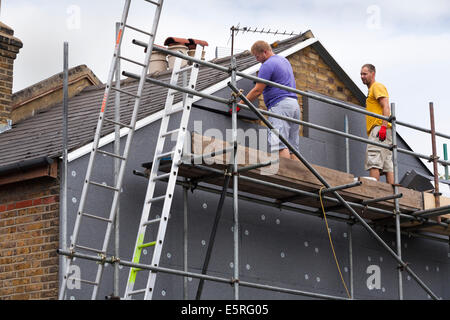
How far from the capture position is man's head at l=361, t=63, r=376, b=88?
12734 mm

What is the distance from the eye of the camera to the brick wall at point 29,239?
33.4 feet

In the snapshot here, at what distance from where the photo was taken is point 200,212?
11266 mm

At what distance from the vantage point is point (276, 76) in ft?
37.8

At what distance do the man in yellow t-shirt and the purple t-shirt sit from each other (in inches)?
57.4

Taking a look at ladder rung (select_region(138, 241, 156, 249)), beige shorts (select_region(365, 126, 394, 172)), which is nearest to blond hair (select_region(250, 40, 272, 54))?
beige shorts (select_region(365, 126, 394, 172))

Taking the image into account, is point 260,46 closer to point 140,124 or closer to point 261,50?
point 261,50

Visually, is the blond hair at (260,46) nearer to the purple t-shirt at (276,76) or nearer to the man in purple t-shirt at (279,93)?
the man in purple t-shirt at (279,93)

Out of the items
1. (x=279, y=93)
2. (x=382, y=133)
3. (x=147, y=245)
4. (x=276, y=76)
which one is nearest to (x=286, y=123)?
(x=279, y=93)

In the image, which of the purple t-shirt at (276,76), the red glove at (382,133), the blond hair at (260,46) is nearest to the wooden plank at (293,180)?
the red glove at (382,133)

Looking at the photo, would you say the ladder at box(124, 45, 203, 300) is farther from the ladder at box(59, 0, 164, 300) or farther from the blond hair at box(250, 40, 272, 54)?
the blond hair at box(250, 40, 272, 54)

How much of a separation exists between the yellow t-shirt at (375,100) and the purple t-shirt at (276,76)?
145cm

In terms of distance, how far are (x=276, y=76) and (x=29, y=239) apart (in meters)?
3.53
